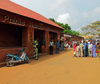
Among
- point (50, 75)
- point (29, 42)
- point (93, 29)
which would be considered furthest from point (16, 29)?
point (93, 29)

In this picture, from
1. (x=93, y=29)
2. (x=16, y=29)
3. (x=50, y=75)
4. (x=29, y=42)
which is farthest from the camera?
(x=93, y=29)

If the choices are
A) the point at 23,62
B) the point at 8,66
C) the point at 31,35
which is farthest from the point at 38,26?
the point at 8,66

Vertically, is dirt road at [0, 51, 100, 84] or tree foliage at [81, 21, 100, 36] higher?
tree foliage at [81, 21, 100, 36]

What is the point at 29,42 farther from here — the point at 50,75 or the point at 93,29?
the point at 93,29

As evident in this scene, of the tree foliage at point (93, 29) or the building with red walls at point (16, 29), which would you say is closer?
the building with red walls at point (16, 29)

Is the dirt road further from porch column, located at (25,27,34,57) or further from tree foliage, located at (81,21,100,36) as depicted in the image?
tree foliage, located at (81,21,100,36)

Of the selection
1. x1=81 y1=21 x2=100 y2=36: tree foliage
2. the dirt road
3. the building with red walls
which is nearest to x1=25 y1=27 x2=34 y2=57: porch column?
the building with red walls

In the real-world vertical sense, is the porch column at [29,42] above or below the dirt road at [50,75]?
above

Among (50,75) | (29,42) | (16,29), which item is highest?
(16,29)

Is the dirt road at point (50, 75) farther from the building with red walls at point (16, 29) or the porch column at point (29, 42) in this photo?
the porch column at point (29, 42)

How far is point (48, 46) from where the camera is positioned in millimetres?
9820

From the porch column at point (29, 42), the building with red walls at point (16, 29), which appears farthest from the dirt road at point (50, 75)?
the porch column at point (29, 42)

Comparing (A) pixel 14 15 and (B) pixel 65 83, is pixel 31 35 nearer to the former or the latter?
(A) pixel 14 15

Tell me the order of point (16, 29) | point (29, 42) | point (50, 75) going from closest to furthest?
point (50, 75) → point (29, 42) → point (16, 29)
